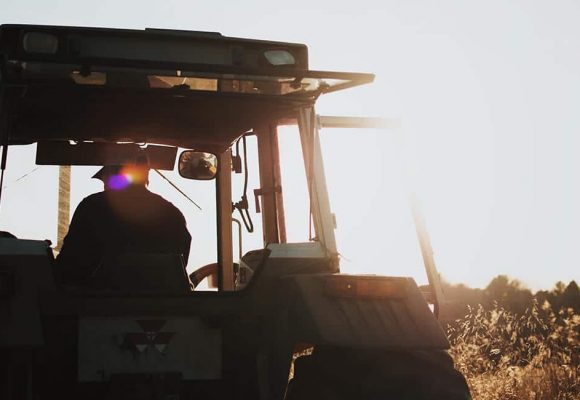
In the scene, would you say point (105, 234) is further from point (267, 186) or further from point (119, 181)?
point (267, 186)

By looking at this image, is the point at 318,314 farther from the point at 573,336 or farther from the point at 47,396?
the point at 573,336

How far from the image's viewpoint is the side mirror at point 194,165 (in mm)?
5062

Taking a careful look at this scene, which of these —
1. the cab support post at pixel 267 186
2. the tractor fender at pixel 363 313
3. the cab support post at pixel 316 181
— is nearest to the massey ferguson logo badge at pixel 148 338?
the tractor fender at pixel 363 313

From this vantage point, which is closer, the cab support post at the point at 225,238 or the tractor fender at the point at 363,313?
the tractor fender at the point at 363,313

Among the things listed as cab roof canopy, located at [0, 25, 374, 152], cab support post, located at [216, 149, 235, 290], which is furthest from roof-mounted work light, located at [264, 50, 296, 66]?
cab support post, located at [216, 149, 235, 290]

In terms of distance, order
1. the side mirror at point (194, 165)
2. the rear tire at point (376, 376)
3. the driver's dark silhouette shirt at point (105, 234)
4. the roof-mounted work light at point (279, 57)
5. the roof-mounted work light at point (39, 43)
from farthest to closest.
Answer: the side mirror at point (194, 165)
the driver's dark silhouette shirt at point (105, 234)
the roof-mounted work light at point (279, 57)
the roof-mounted work light at point (39, 43)
the rear tire at point (376, 376)

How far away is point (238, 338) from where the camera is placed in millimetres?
3660

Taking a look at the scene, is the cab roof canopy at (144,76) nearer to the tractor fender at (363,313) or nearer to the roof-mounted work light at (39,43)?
the roof-mounted work light at (39,43)

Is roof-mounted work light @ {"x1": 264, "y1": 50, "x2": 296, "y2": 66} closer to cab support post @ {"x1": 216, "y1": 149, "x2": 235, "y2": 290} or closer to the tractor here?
the tractor

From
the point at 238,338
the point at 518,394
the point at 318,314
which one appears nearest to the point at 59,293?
the point at 238,338

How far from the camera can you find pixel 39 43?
339 cm

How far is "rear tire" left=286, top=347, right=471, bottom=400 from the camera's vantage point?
304cm

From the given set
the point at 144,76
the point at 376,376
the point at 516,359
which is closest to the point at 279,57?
the point at 144,76

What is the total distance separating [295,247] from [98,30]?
4.16 ft
